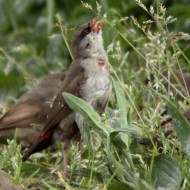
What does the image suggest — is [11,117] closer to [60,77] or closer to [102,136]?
[60,77]

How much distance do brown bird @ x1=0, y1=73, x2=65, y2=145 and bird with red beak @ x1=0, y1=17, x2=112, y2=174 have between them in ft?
3.39

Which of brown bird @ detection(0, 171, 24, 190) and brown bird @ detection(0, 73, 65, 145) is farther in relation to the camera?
brown bird @ detection(0, 73, 65, 145)

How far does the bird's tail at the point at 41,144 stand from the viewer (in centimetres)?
768

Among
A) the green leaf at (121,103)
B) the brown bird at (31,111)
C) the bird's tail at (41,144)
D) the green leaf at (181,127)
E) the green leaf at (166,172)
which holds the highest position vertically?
the green leaf at (121,103)

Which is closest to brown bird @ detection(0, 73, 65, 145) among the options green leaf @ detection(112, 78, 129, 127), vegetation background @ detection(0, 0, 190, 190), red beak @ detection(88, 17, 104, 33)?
vegetation background @ detection(0, 0, 190, 190)

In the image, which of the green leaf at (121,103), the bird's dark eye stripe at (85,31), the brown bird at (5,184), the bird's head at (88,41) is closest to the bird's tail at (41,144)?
the bird's head at (88,41)

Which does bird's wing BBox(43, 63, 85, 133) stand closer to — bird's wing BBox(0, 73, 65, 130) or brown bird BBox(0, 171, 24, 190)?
bird's wing BBox(0, 73, 65, 130)

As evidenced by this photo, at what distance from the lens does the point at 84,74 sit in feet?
25.3

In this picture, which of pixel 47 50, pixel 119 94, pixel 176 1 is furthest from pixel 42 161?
pixel 176 1

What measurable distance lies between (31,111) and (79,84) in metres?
1.52

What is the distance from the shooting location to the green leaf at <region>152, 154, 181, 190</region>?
612 centimetres

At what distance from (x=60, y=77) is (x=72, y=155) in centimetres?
267

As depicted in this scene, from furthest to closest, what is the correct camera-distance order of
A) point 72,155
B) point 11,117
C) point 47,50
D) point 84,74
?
point 47,50
point 11,117
point 84,74
point 72,155

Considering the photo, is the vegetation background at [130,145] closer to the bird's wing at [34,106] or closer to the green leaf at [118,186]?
the green leaf at [118,186]
